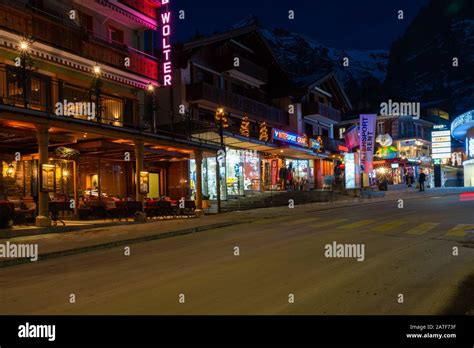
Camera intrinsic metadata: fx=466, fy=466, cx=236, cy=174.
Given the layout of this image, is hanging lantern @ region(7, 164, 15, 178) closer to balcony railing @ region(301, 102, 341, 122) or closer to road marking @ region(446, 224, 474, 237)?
→ road marking @ region(446, 224, 474, 237)

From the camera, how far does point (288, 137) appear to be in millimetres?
35469

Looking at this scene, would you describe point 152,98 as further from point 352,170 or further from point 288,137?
point 352,170

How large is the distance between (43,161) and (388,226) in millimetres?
12072

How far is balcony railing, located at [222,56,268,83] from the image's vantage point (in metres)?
33.2

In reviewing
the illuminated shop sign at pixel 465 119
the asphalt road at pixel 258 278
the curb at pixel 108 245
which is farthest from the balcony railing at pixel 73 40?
the illuminated shop sign at pixel 465 119

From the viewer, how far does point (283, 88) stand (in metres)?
41.8

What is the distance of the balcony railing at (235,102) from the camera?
29.4 m

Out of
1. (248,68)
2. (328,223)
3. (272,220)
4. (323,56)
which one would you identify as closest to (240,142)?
(248,68)
